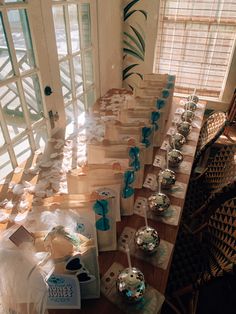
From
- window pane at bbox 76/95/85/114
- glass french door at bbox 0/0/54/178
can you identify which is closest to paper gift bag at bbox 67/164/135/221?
glass french door at bbox 0/0/54/178

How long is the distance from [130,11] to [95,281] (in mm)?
2621

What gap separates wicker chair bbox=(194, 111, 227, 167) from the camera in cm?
138

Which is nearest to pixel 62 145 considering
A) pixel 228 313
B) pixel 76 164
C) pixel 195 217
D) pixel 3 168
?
pixel 76 164

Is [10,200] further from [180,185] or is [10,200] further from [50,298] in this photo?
[180,185]

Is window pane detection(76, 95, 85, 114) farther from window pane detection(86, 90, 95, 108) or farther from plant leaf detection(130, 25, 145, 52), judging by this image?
plant leaf detection(130, 25, 145, 52)

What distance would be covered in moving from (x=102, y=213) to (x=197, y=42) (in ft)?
8.17

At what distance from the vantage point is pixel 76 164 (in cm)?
126

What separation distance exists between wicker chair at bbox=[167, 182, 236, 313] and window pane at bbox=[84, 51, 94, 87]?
1430 mm

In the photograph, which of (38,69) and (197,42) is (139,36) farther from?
(38,69)

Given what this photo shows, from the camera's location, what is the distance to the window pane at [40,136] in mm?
1460

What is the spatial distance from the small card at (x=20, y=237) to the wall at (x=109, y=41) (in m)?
1.87

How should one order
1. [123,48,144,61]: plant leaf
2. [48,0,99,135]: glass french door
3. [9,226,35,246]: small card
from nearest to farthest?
[9,226,35,246]: small card < [48,0,99,135]: glass french door < [123,48,144,61]: plant leaf

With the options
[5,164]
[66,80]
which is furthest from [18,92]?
[66,80]

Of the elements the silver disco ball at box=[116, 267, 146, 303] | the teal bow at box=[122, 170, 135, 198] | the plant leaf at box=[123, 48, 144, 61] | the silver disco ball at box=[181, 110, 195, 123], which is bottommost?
the silver disco ball at box=[116, 267, 146, 303]
